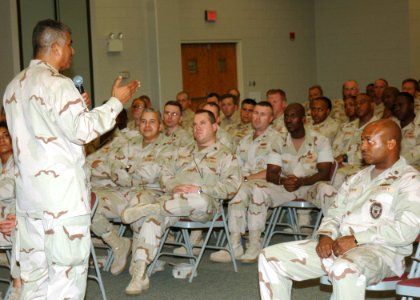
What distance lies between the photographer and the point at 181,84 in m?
11.1

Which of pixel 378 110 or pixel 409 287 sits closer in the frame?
pixel 409 287

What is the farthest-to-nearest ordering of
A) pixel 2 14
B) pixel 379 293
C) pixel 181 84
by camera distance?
pixel 181 84 < pixel 2 14 < pixel 379 293

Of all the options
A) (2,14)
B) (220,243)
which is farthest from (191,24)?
(220,243)

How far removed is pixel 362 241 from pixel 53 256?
148 centimetres

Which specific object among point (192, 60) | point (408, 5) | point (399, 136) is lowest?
point (399, 136)

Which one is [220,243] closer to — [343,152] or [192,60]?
[343,152]

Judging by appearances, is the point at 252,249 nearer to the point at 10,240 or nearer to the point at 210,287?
the point at 210,287

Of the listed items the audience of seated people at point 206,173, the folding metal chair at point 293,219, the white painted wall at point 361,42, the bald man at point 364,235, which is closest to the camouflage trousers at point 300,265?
the bald man at point 364,235

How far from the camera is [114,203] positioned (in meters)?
5.70

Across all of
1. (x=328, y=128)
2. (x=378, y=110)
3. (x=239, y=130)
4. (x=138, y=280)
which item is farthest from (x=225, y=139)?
(x=378, y=110)

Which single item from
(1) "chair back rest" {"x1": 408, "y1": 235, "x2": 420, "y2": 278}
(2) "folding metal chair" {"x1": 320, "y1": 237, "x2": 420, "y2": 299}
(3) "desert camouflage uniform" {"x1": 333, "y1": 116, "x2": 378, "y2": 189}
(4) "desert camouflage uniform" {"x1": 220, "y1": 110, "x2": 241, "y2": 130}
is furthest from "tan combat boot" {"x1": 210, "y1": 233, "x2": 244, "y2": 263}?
(4) "desert camouflage uniform" {"x1": 220, "y1": 110, "x2": 241, "y2": 130}

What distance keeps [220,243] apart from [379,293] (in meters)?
1.98

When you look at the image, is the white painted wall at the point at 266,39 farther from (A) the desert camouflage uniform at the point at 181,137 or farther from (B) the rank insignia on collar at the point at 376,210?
(B) the rank insignia on collar at the point at 376,210

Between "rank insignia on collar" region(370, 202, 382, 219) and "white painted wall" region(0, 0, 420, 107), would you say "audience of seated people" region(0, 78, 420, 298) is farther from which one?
"white painted wall" region(0, 0, 420, 107)
